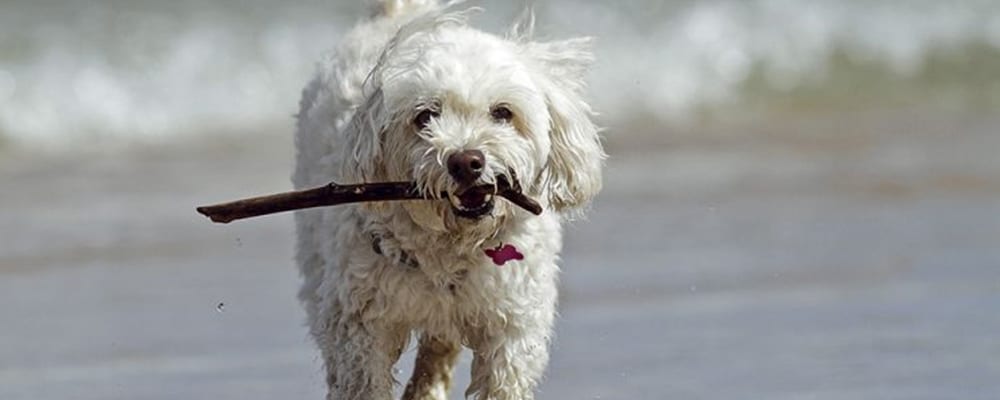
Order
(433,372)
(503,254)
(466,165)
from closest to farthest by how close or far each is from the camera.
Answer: (466,165) < (503,254) < (433,372)

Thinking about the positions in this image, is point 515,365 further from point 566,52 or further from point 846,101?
point 846,101

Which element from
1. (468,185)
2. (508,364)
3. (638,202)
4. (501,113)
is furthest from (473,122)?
(638,202)

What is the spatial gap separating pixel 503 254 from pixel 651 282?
3.44m

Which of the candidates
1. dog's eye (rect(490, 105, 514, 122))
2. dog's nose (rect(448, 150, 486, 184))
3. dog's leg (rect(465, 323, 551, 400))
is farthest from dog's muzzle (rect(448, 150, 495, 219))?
dog's leg (rect(465, 323, 551, 400))

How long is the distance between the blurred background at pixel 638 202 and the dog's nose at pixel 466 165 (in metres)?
1.09

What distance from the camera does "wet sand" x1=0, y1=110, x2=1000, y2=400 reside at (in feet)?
24.8

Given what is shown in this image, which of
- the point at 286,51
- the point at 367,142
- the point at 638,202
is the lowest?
the point at 367,142

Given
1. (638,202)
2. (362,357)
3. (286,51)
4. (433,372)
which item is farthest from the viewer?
(286,51)

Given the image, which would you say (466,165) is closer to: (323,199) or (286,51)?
(323,199)

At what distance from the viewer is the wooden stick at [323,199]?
Result: 19.1ft

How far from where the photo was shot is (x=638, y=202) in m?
11.9

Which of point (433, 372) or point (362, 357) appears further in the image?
point (433, 372)

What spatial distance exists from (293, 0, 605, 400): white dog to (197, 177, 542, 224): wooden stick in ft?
0.18

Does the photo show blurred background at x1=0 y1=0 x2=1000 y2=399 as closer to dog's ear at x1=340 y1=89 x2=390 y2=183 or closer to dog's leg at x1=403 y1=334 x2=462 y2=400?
dog's leg at x1=403 y1=334 x2=462 y2=400
